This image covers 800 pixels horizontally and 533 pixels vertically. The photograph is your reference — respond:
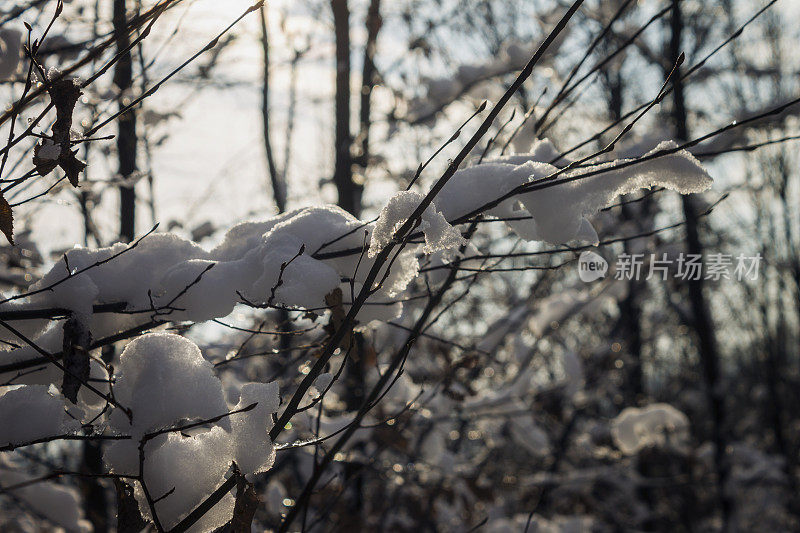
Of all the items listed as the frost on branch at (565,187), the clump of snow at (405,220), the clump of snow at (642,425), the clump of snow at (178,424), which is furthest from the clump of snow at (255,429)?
the clump of snow at (642,425)

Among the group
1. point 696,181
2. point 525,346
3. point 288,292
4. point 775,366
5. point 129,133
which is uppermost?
point 129,133

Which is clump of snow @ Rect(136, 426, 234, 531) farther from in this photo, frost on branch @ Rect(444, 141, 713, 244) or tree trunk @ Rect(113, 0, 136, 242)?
tree trunk @ Rect(113, 0, 136, 242)

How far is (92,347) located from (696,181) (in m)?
1.26

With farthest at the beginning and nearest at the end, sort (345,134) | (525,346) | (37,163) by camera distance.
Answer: (525,346) → (345,134) → (37,163)

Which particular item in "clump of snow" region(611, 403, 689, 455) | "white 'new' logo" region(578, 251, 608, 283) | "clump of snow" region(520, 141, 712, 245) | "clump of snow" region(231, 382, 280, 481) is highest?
"clump of snow" region(520, 141, 712, 245)

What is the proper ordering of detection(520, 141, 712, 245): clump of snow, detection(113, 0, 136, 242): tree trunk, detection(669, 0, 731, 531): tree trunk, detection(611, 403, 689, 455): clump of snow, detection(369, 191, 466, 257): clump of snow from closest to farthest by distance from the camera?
detection(369, 191, 466, 257): clump of snow → detection(520, 141, 712, 245): clump of snow → detection(113, 0, 136, 242): tree trunk → detection(611, 403, 689, 455): clump of snow → detection(669, 0, 731, 531): tree trunk

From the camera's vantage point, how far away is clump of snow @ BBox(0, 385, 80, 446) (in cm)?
119

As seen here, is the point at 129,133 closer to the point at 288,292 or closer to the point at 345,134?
the point at 345,134

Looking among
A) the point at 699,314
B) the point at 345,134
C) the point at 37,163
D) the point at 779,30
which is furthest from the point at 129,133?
the point at 779,30

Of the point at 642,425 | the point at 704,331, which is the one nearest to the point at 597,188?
the point at 642,425

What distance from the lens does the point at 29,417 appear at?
47.3 inches

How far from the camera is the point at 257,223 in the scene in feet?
4.86

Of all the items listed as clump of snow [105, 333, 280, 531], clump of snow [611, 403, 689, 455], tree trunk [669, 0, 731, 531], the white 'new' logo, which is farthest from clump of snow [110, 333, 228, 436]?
tree trunk [669, 0, 731, 531]

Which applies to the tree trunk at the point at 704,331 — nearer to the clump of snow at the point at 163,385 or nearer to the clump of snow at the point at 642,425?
the clump of snow at the point at 642,425
